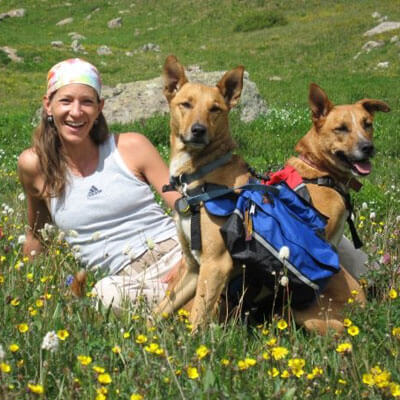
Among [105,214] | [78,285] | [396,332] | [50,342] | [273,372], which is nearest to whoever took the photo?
[50,342]

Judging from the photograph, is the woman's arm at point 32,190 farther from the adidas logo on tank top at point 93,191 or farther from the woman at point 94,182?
the adidas logo on tank top at point 93,191

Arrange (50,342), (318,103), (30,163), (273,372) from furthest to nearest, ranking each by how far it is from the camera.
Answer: (318,103)
(30,163)
(273,372)
(50,342)

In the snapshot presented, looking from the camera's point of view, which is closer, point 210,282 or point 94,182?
point 210,282

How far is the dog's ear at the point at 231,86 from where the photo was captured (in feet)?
14.5

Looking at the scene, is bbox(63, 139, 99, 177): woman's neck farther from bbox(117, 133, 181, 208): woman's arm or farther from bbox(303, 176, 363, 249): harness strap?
bbox(303, 176, 363, 249): harness strap

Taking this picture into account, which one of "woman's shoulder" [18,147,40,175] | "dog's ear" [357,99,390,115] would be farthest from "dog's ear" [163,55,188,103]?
"dog's ear" [357,99,390,115]

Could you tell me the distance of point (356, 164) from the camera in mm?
4750

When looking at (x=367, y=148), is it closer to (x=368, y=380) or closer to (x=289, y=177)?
(x=289, y=177)

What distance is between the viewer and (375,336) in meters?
3.33

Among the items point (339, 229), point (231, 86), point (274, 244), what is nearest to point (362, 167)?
point (339, 229)

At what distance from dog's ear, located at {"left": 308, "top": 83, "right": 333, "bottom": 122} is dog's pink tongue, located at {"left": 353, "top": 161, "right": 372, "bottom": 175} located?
511 millimetres

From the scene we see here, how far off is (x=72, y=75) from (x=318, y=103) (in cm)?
195

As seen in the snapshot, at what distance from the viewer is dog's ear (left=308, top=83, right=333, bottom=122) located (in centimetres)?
487

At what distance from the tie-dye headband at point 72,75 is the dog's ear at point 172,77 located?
548 mm
